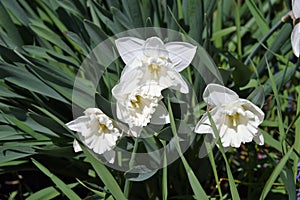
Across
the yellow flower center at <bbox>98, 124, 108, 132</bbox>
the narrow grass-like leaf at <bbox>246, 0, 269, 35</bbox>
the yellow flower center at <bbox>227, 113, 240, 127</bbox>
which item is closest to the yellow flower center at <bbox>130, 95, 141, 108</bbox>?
the yellow flower center at <bbox>98, 124, 108, 132</bbox>

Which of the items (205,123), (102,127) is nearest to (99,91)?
(102,127)

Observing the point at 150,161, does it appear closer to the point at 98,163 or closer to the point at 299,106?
the point at 98,163

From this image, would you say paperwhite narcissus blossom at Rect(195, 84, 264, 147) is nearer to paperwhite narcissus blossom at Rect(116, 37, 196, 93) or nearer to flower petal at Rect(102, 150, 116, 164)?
paperwhite narcissus blossom at Rect(116, 37, 196, 93)

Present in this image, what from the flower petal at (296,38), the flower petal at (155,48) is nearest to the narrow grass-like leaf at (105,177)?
the flower petal at (155,48)

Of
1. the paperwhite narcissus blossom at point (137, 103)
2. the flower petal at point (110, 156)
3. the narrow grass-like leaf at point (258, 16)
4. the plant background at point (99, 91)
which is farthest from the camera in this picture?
the narrow grass-like leaf at point (258, 16)

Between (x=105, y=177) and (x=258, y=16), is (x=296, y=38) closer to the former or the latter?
(x=258, y=16)

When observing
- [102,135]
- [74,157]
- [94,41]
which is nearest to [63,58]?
[94,41]

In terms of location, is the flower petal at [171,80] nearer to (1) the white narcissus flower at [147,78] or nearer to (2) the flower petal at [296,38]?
(1) the white narcissus flower at [147,78]
